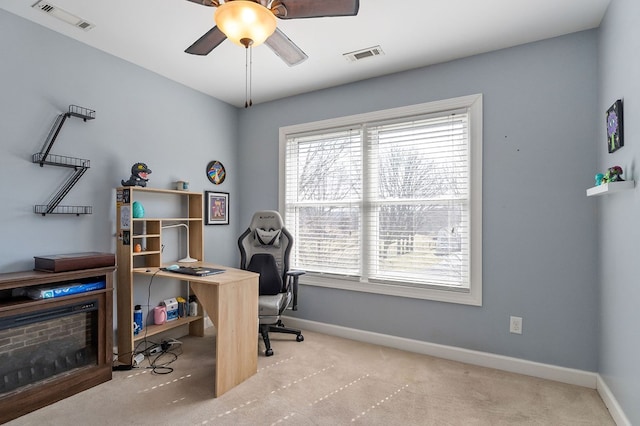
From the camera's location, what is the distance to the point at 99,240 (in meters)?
2.82

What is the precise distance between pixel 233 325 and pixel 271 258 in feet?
3.07

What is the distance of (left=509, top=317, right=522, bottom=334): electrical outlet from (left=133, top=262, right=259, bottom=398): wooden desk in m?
2.02

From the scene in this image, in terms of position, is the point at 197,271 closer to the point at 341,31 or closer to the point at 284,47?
the point at 284,47

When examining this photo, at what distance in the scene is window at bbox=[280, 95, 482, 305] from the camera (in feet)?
9.51

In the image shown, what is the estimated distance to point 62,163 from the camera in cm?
251

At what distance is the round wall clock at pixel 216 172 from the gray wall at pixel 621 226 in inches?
138

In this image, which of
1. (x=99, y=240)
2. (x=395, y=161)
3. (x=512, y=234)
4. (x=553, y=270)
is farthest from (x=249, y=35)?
(x=553, y=270)

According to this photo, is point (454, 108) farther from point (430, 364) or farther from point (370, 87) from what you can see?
point (430, 364)

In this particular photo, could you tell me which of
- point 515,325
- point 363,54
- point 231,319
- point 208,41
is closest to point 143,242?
point 231,319

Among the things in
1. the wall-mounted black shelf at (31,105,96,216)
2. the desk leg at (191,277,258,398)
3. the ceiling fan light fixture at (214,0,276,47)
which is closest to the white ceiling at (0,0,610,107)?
the wall-mounted black shelf at (31,105,96,216)

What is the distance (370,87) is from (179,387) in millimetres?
3057

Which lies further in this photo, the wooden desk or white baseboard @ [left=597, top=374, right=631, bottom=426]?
the wooden desk

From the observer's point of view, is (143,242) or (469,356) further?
(143,242)

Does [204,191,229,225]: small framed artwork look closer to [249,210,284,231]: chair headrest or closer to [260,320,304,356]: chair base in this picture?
[249,210,284,231]: chair headrest
